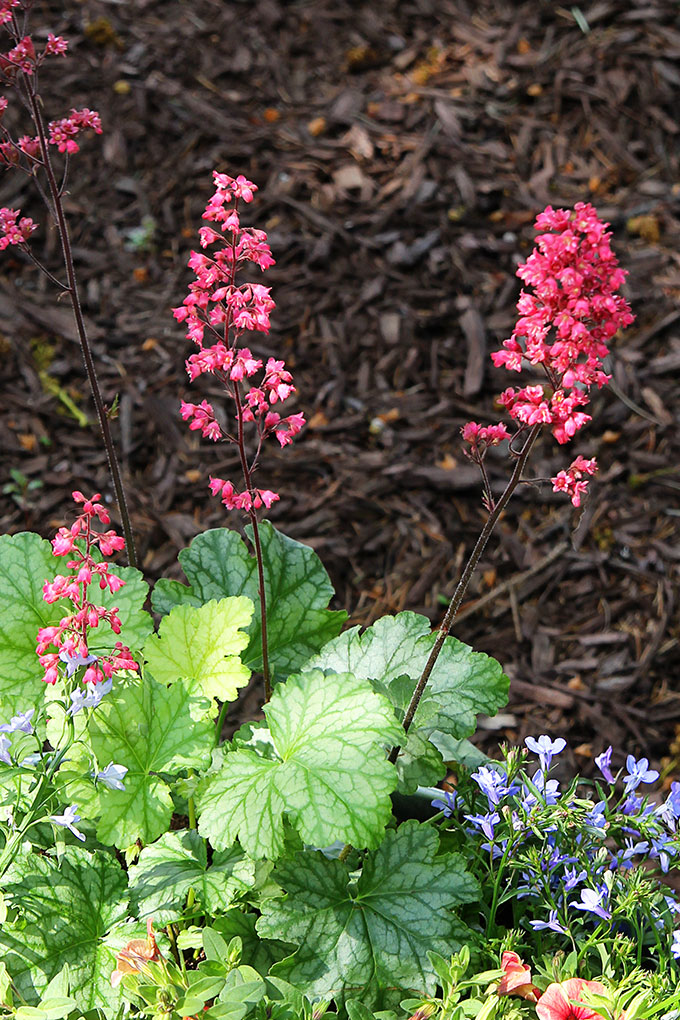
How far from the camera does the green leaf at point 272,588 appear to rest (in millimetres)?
1996

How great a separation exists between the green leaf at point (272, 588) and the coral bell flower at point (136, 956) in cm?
59

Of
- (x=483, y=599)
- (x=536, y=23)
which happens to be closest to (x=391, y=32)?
(x=536, y=23)

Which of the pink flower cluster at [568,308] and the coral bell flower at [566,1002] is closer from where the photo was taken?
the pink flower cluster at [568,308]

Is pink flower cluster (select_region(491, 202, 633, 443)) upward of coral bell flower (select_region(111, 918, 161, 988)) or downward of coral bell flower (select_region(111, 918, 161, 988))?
upward

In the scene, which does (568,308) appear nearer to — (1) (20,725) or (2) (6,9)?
(2) (6,9)

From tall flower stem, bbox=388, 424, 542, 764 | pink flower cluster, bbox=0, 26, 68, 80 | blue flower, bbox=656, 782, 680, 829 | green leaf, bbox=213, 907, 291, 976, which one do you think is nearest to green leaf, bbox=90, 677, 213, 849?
green leaf, bbox=213, 907, 291, 976

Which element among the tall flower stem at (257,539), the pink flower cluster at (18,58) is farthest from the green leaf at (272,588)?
the pink flower cluster at (18,58)

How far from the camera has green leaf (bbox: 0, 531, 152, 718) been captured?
1.79 meters

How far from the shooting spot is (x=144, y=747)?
1707 millimetres

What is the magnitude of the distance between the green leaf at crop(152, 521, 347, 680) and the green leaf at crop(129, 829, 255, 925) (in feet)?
1.28

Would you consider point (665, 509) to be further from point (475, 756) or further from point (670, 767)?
point (475, 756)

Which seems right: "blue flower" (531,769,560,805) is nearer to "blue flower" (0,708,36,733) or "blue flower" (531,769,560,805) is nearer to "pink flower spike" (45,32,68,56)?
"blue flower" (0,708,36,733)

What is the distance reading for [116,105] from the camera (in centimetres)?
391

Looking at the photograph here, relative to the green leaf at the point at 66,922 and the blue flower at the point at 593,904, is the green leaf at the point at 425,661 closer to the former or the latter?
the blue flower at the point at 593,904
